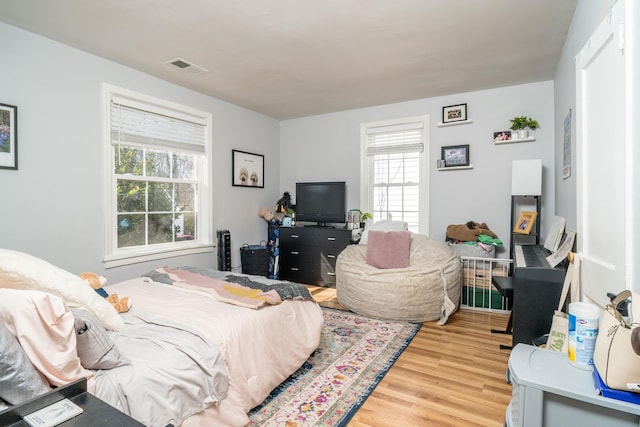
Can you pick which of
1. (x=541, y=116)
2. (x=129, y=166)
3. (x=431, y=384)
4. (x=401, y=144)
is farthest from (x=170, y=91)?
(x=541, y=116)

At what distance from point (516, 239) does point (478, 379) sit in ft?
6.90

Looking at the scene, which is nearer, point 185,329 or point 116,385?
point 116,385

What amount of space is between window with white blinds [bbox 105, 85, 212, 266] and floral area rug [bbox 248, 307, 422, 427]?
2.13 m

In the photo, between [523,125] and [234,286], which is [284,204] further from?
[523,125]

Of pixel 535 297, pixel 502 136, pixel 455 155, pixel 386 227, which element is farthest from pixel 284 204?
pixel 535 297

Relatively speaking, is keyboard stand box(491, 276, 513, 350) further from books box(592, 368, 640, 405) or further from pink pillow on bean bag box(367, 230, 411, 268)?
books box(592, 368, 640, 405)

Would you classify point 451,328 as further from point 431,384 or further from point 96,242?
point 96,242

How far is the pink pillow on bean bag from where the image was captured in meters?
3.69

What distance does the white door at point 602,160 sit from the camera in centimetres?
124

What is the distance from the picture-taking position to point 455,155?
417 cm

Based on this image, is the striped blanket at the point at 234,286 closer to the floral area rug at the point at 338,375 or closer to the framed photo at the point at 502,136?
the floral area rug at the point at 338,375

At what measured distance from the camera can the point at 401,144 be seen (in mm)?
4570

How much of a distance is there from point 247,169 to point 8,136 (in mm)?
2668

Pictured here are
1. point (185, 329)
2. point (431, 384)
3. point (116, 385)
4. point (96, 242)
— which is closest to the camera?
point (116, 385)
